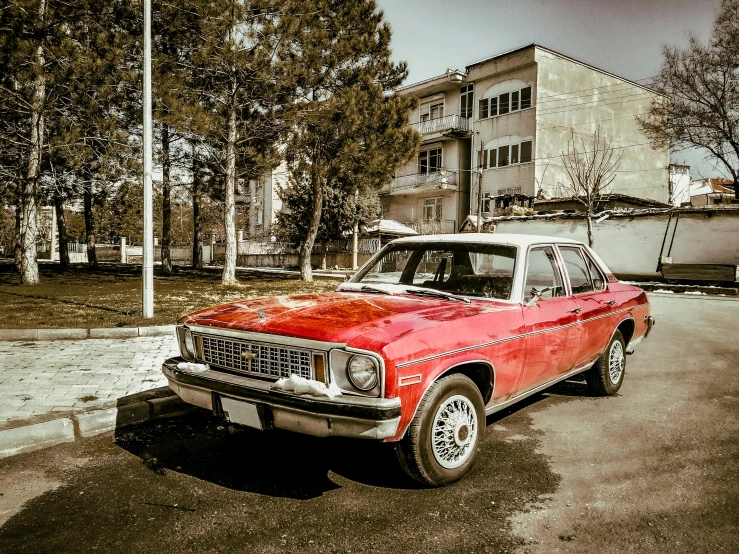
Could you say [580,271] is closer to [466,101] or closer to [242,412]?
[242,412]

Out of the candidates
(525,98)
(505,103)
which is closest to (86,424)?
(525,98)

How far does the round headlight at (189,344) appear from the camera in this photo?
147 inches

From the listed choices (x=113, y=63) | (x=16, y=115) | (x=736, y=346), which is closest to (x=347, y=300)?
(x=736, y=346)

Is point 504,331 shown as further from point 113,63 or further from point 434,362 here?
point 113,63

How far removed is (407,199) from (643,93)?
16.9 metres

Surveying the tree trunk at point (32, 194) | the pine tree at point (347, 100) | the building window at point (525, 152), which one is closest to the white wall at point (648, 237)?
the building window at point (525, 152)

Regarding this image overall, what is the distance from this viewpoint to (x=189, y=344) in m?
3.76

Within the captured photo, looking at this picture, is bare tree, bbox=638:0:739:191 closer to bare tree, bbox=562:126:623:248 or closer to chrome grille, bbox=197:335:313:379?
bare tree, bbox=562:126:623:248

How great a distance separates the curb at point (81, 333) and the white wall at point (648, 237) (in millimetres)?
21020

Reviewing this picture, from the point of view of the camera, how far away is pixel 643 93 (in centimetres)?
3466

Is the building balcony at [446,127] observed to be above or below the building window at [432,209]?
above

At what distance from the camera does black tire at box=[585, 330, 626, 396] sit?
5.18m

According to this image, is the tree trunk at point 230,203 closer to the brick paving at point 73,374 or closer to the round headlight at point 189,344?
the brick paving at point 73,374

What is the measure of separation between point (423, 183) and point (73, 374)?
1224 inches
